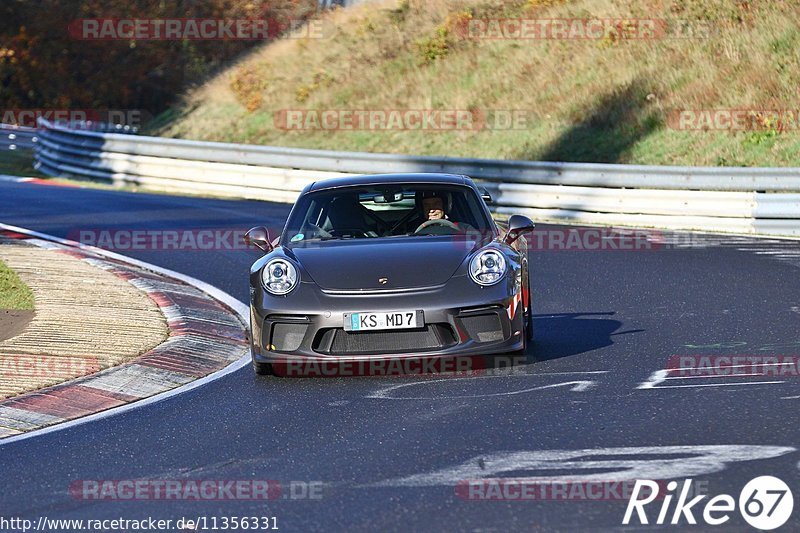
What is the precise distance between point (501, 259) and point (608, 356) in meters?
1.06

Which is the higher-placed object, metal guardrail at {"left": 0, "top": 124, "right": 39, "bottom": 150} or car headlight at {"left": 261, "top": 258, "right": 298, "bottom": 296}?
metal guardrail at {"left": 0, "top": 124, "right": 39, "bottom": 150}

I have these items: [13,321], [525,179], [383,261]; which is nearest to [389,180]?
[383,261]

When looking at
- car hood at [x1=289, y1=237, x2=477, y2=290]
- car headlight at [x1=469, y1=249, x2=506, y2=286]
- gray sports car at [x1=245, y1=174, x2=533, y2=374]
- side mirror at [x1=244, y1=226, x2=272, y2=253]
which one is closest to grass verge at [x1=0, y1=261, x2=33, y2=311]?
side mirror at [x1=244, y1=226, x2=272, y2=253]

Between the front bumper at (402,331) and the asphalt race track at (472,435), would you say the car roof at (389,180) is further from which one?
the front bumper at (402,331)

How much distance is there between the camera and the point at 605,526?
512 cm

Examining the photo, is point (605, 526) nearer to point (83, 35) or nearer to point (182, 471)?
point (182, 471)

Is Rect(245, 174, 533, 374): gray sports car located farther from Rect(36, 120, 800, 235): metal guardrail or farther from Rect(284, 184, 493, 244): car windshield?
Rect(36, 120, 800, 235): metal guardrail

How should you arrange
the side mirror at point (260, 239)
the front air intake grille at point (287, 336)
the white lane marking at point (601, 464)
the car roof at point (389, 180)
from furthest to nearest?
the car roof at point (389, 180) → the side mirror at point (260, 239) → the front air intake grille at point (287, 336) → the white lane marking at point (601, 464)

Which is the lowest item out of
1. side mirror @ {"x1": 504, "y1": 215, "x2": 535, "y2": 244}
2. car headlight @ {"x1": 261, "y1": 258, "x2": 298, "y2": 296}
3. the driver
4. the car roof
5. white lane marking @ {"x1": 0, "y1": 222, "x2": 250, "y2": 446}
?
white lane marking @ {"x1": 0, "y1": 222, "x2": 250, "y2": 446}

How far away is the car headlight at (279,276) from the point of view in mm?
8703

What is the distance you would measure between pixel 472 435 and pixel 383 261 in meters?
2.23

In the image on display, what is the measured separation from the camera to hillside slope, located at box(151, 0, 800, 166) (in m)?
23.0

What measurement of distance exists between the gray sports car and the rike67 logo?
288cm

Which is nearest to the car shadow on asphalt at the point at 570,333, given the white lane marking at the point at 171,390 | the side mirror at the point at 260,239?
the side mirror at the point at 260,239
